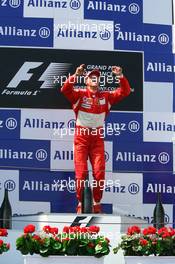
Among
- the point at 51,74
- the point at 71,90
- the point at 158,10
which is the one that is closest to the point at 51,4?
the point at 51,74

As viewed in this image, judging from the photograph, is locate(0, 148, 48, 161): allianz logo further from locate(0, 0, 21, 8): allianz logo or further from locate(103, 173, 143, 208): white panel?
locate(0, 0, 21, 8): allianz logo

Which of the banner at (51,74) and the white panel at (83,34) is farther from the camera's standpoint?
the white panel at (83,34)

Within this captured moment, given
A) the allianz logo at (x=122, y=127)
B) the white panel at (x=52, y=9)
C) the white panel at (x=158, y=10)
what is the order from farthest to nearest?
the white panel at (x=158, y=10) → the white panel at (x=52, y=9) → the allianz logo at (x=122, y=127)

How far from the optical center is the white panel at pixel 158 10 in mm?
7234

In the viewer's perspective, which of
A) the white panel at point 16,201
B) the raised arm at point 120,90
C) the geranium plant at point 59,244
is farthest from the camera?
the raised arm at point 120,90

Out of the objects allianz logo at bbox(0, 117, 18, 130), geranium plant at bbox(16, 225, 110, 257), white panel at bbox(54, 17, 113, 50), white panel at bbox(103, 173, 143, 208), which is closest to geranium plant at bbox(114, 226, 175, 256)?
geranium plant at bbox(16, 225, 110, 257)

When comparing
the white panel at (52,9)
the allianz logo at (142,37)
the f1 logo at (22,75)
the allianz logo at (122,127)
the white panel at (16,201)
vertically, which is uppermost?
the white panel at (52,9)

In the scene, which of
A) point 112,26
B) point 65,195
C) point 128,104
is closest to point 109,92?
point 128,104

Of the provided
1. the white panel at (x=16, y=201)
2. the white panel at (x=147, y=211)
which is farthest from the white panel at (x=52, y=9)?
the white panel at (x=147, y=211)

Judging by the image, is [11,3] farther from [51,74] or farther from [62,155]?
[62,155]

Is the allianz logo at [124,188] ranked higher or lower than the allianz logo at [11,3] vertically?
lower

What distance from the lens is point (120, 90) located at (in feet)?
22.7

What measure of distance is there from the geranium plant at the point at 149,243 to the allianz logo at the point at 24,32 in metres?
2.87

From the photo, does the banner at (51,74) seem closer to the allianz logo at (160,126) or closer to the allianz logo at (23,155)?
the allianz logo at (160,126)
